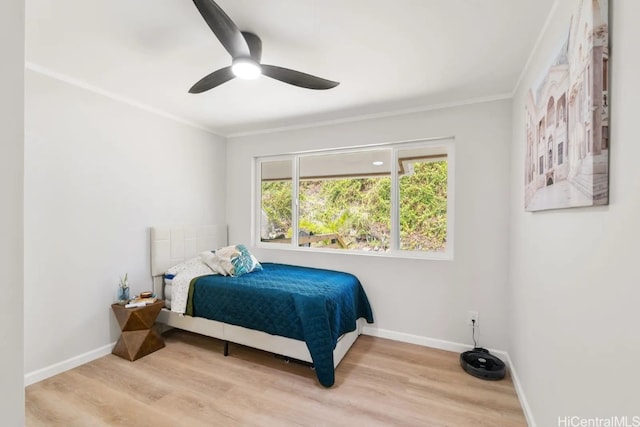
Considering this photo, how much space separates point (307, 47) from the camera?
1935mm

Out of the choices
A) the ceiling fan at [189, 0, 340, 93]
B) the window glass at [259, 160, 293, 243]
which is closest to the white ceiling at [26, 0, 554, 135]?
the ceiling fan at [189, 0, 340, 93]

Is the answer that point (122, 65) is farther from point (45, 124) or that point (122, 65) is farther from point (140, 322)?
point (140, 322)

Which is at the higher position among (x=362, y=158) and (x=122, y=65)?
(x=122, y=65)

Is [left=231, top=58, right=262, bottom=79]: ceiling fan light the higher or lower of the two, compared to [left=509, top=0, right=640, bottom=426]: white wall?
higher

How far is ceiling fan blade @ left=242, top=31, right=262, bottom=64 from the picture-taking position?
1764mm

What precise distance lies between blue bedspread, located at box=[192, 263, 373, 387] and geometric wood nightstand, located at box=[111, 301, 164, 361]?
41 centimetres

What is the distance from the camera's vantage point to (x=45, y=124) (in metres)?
2.27

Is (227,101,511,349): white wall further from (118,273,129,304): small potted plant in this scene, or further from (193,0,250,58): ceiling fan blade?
(118,273,129,304): small potted plant

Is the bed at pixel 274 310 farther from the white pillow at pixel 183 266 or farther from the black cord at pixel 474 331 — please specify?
the black cord at pixel 474 331

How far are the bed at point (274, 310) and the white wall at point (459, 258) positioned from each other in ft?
1.14

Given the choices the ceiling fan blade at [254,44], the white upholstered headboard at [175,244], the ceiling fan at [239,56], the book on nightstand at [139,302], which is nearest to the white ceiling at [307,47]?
the ceiling fan blade at [254,44]

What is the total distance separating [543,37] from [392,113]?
1457mm

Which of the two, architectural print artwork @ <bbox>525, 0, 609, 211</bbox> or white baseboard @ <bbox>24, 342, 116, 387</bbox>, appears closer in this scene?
architectural print artwork @ <bbox>525, 0, 609, 211</bbox>

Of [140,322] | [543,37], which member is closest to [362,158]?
[543,37]
